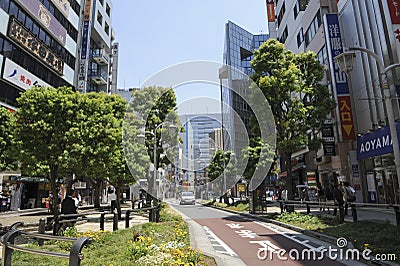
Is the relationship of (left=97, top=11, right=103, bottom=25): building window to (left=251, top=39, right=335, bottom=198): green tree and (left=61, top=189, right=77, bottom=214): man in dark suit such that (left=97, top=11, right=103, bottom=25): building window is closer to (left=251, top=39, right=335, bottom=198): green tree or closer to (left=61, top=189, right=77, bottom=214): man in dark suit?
(left=251, top=39, right=335, bottom=198): green tree

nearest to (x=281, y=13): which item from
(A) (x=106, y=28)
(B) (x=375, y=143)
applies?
(A) (x=106, y=28)

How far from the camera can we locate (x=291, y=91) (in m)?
17.9

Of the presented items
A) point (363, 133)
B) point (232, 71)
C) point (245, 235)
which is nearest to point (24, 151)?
point (245, 235)

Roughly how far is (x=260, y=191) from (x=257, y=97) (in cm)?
703

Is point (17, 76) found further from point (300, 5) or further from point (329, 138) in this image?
point (300, 5)

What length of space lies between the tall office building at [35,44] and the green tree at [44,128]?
6672 mm

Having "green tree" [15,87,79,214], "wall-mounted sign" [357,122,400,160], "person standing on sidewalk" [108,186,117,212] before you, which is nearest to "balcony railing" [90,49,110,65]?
"person standing on sidewalk" [108,186,117,212]

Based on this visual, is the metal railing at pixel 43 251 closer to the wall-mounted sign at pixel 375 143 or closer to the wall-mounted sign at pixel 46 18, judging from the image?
the wall-mounted sign at pixel 375 143

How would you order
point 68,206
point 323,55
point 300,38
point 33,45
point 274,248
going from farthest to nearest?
point 300,38 < point 33,45 < point 323,55 < point 68,206 < point 274,248

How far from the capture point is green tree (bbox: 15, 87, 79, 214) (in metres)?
11.6

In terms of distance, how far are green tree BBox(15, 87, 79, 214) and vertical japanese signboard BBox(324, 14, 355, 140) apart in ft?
55.0

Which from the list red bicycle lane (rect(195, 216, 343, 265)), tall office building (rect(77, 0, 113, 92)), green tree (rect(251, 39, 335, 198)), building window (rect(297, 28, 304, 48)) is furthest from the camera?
tall office building (rect(77, 0, 113, 92))

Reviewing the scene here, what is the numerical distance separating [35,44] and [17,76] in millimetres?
3965

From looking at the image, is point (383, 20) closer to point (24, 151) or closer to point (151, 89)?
point (151, 89)
